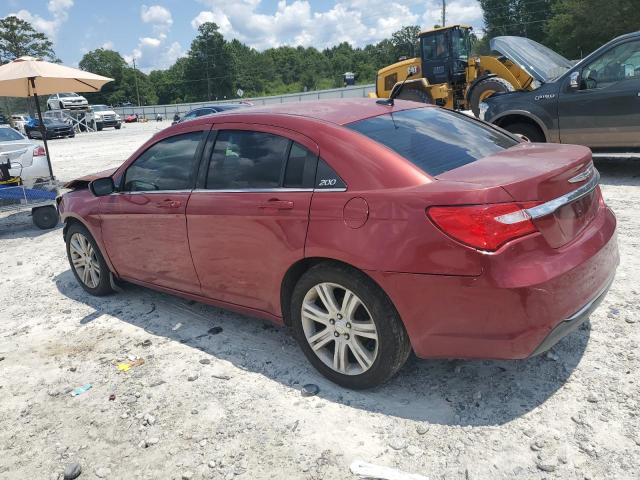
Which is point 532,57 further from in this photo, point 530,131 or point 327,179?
point 327,179

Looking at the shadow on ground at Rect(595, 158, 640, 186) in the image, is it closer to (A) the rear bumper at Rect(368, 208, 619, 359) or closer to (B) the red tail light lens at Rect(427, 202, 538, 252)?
(A) the rear bumper at Rect(368, 208, 619, 359)

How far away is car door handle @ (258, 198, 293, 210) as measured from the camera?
316 centimetres

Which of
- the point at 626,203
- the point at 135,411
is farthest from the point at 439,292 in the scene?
the point at 626,203

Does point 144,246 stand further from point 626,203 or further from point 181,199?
point 626,203

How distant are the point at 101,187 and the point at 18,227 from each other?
5.49 metres

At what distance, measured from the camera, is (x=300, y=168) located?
3180 millimetres

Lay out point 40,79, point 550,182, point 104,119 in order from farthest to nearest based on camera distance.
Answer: point 104,119 < point 40,79 < point 550,182

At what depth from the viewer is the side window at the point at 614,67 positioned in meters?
7.32

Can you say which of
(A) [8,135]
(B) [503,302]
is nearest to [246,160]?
(B) [503,302]

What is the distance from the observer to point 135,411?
10.5ft

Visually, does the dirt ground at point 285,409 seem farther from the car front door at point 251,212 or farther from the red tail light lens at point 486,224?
the red tail light lens at point 486,224

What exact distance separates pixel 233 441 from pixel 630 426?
2004 millimetres

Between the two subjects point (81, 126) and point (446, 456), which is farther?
point (81, 126)

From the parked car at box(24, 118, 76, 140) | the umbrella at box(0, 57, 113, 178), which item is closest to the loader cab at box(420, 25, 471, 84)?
the umbrella at box(0, 57, 113, 178)
